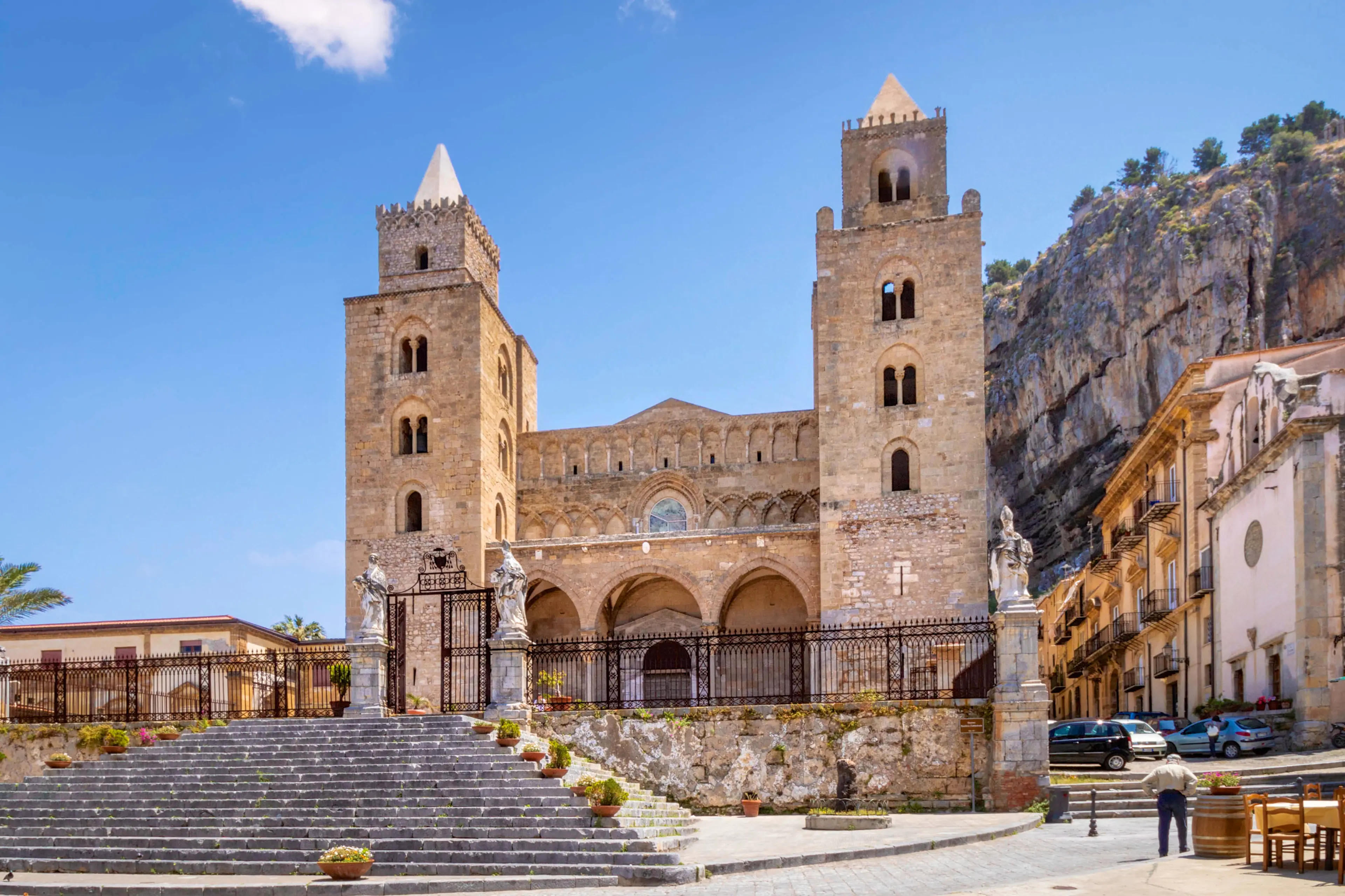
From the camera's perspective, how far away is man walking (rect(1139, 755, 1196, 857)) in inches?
527

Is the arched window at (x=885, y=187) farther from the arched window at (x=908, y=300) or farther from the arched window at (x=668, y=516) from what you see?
the arched window at (x=668, y=516)

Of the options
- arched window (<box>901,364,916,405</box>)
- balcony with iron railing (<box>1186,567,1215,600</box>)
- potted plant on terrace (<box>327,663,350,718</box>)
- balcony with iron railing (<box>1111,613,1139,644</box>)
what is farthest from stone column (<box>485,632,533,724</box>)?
balcony with iron railing (<box>1111,613,1139,644</box>)

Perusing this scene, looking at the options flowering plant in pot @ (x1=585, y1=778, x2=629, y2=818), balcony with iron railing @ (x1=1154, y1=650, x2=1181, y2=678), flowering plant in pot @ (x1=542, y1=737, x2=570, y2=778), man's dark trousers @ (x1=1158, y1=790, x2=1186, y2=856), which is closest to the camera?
man's dark trousers @ (x1=1158, y1=790, x2=1186, y2=856)

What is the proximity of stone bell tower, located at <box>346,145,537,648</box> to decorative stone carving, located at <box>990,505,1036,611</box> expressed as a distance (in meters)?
20.8

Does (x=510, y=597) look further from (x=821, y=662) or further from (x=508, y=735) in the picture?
(x=821, y=662)

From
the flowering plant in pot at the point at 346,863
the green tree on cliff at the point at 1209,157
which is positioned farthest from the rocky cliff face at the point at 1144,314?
the flowering plant in pot at the point at 346,863

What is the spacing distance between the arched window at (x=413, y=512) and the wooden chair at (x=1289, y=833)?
30314 mm

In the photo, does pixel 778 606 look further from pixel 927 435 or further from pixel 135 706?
pixel 135 706

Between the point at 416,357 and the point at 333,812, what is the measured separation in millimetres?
24756

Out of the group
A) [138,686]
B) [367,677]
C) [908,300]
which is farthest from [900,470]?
[138,686]

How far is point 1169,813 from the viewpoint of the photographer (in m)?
13.5

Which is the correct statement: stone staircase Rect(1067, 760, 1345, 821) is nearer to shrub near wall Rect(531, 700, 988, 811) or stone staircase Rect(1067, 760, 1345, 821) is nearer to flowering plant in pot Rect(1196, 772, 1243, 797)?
shrub near wall Rect(531, 700, 988, 811)

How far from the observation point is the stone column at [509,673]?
20.9m

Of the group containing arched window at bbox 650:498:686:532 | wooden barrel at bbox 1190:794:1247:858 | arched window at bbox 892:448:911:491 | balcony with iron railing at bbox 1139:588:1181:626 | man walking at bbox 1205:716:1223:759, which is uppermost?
arched window at bbox 892:448:911:491
